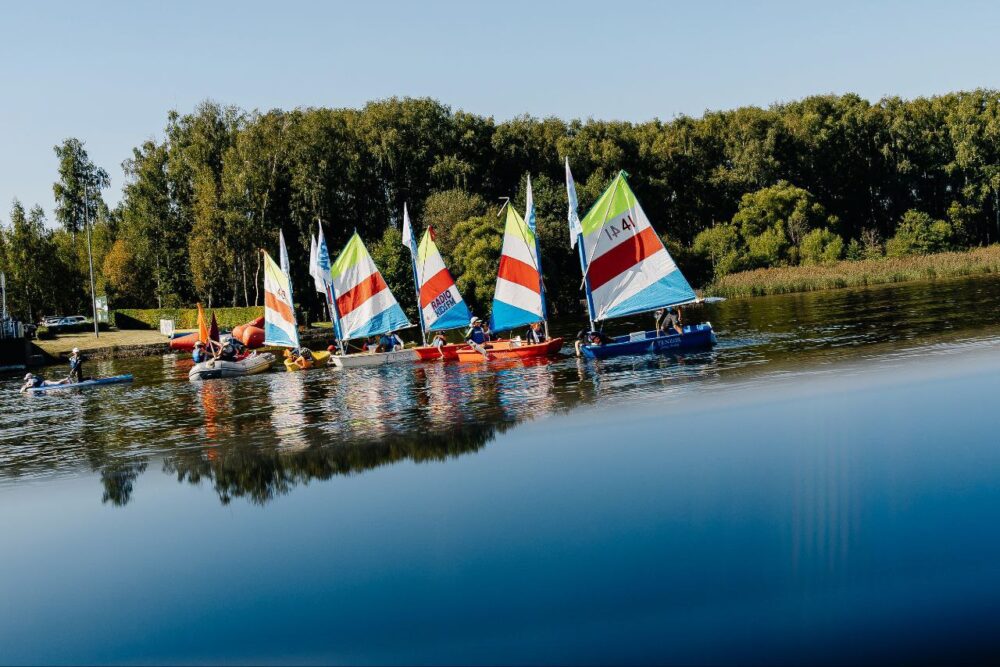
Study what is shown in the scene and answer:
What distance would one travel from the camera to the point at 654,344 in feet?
139

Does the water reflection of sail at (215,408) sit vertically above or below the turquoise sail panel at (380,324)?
below

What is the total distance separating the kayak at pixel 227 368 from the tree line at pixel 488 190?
32493mm

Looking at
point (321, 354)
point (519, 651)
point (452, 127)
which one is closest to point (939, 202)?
point (452, 127)

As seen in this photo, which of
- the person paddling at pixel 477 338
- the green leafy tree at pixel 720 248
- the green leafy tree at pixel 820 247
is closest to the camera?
the person paddling at pixel 477 338

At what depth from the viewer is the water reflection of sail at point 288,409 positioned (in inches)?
1100

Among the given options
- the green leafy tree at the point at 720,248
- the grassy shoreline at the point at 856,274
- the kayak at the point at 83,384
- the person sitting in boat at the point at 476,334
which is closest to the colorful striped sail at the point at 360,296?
the person sitting in boat at the point at 476,334

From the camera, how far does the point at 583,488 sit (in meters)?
18.0

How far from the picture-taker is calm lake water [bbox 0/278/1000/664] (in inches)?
445

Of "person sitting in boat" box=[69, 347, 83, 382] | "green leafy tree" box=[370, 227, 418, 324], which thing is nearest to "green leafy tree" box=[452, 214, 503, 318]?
"green leafy tree" box=[370, 227, 418, 324]

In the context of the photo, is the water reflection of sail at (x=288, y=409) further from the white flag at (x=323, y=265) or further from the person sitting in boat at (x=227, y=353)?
the white flag at (x=323, y=265)

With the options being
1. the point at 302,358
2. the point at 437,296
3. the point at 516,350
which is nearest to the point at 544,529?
the point at 516,350

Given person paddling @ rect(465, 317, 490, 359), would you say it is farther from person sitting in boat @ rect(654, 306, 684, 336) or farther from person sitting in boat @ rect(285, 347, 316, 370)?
person sitting in boat @ rect(285, 347, 316, 370)

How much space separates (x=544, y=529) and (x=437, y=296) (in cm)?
3609

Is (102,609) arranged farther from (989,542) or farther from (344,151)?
(344,151)
